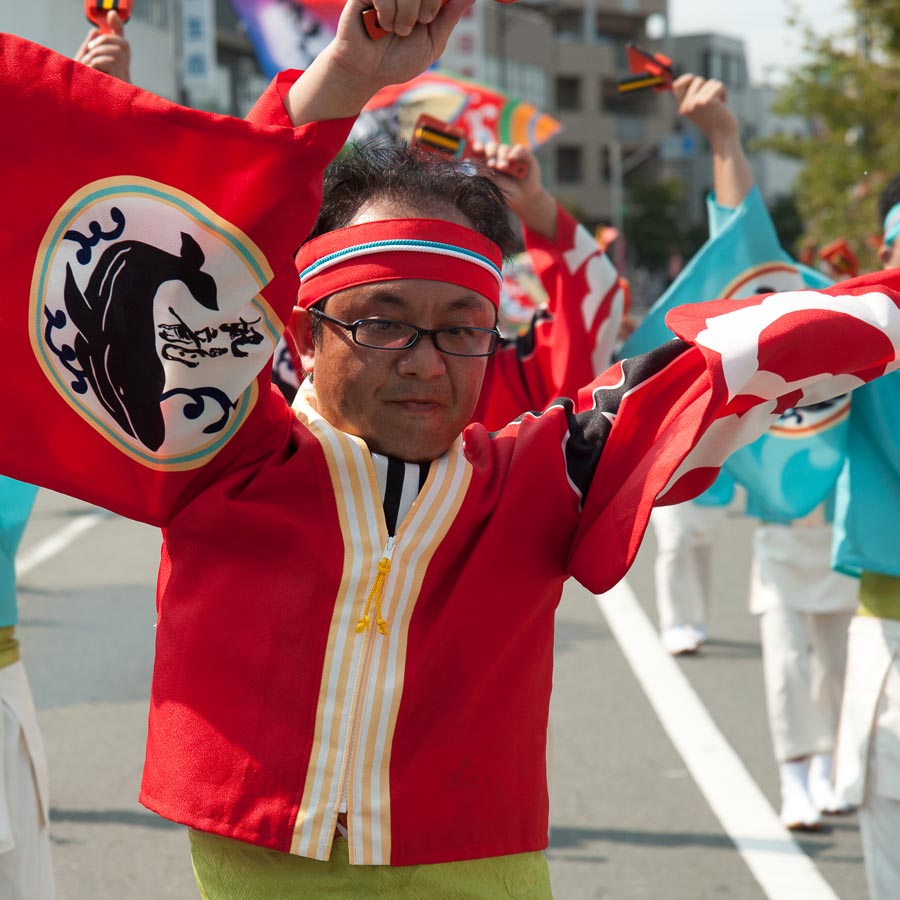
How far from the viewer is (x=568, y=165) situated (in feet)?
235

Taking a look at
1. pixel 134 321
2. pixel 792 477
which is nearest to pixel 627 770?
pixel 792 477

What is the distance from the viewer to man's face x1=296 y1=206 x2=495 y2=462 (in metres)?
2.15

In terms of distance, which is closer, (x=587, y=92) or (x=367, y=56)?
(x=367, y=56)

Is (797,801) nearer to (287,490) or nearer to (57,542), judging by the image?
(287,490)

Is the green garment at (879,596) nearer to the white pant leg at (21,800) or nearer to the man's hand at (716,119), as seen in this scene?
the man's hand at (716,119)

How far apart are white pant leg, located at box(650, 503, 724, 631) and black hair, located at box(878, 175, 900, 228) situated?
11.8ft

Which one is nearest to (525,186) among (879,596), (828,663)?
(879,596)

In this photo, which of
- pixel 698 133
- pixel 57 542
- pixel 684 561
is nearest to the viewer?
pixel 684 561

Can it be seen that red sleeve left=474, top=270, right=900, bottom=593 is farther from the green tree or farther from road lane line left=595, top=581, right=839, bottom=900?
the green tree

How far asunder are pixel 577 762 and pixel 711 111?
3.02 m

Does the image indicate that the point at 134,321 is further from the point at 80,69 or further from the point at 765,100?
the point at 765,100

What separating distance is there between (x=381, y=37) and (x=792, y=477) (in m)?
2.53

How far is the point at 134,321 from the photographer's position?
1.98 meters

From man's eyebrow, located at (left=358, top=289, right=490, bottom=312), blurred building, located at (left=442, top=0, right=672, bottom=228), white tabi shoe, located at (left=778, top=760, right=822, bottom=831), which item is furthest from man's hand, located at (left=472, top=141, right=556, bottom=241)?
blurred building, located at (left=442, top=0, right=672, bottom=228)
